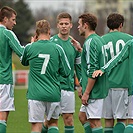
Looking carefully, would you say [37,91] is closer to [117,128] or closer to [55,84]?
[55,84]

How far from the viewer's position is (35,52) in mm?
8844

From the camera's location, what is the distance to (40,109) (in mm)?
8906

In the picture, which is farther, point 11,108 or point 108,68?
point 11,108

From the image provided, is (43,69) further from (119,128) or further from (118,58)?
(119,128)

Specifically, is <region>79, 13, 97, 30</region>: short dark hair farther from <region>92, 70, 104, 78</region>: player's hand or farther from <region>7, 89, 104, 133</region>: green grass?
<region>7, 89, 104, 133</region>: green grass

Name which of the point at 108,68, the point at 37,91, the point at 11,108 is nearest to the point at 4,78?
the point at 11,108

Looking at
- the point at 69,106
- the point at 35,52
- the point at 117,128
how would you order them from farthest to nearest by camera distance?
the point at 69,106 → the point at 117,128 → the point at 35,52

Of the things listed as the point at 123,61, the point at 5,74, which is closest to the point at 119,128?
the point at 123,61

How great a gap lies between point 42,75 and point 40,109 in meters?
0.53

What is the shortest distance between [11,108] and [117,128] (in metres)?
1.83

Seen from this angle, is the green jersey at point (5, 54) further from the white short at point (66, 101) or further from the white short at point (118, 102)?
the white short at point (118, 102)

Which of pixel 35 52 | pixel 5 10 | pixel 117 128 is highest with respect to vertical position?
pixel 5 10

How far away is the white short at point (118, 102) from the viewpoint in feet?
31.6

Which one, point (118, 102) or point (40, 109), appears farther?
point (118, 102)
